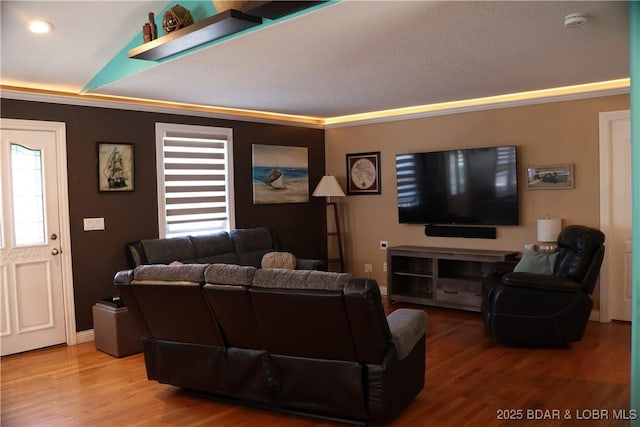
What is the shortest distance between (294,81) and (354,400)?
286 cm

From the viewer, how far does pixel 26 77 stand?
449 centimetres

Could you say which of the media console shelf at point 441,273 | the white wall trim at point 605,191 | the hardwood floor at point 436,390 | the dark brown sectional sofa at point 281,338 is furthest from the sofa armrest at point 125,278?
the white wall trim at point 605,191

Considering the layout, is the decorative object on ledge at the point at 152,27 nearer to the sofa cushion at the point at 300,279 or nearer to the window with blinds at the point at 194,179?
the sofa cushion at the point at 300,279

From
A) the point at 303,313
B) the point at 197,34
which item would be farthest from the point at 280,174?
the point at 303,313

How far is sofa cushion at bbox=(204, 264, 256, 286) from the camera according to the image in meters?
3.04

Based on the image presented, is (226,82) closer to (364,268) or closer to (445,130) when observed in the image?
Result: (445,130)

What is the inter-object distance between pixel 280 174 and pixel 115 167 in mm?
2280

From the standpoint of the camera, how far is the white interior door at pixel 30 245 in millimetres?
4668

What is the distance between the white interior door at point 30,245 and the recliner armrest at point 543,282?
4.16 meters

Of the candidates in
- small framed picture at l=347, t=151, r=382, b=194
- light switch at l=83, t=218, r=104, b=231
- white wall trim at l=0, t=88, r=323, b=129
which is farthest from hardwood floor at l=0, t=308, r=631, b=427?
small framed picture at l=347, t=151, r=382, b=194

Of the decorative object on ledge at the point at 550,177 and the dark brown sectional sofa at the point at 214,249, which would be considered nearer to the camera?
the dark brown sectional sofa at the point at 214,249

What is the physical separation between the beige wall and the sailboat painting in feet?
1.84

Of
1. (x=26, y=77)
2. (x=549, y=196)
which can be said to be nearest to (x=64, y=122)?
(x=26, y=77)

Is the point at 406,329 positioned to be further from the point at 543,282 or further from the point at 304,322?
the point at 543,282
